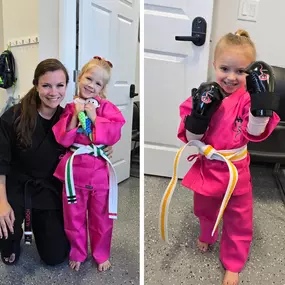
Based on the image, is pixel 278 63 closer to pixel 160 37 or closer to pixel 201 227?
pixel 160 37

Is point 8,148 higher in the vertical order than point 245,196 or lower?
higher

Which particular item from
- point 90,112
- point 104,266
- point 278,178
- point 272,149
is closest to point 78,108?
point 90,112

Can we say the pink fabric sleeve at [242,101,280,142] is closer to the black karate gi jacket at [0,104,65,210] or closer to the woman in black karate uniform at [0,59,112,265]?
the woman in black karate uniform at [0,59,112,265]

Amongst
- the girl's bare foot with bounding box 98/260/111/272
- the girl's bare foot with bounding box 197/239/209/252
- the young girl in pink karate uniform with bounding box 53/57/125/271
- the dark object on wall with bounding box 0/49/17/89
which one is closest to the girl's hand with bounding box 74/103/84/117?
the young girl in pink karate uniform with bounding box 53/57/125/271

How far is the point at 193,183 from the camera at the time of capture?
956mm

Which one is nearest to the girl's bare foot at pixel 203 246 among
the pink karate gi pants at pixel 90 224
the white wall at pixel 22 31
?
the pink karate gi pants at pixel 90 224

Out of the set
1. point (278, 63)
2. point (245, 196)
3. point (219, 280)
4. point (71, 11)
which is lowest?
point (219, 280)

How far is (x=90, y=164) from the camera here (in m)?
0.97

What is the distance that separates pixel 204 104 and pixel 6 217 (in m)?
0.68

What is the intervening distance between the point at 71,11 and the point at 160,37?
45cm

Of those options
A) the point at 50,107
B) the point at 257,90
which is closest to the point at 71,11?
the point at 50,107

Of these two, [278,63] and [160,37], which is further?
[278,63]

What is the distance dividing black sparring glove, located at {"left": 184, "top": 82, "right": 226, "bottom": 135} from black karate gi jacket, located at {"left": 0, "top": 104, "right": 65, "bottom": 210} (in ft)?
1.38

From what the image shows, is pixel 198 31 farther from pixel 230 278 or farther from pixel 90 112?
pixel 230 278
